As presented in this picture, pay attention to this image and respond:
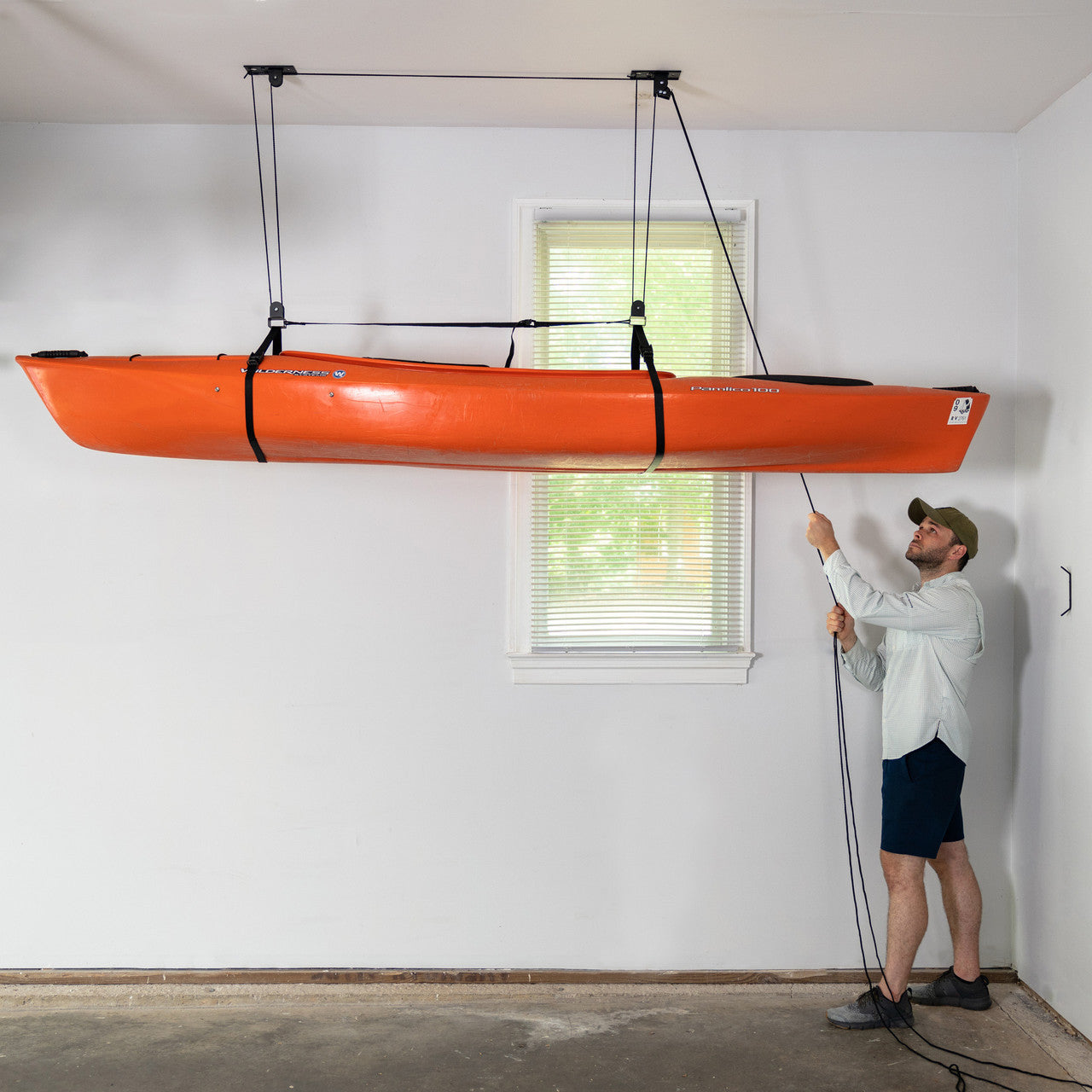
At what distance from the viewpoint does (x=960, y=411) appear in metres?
2.37

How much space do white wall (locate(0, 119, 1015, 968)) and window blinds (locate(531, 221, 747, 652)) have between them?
12 cm

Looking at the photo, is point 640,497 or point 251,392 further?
point 640,497

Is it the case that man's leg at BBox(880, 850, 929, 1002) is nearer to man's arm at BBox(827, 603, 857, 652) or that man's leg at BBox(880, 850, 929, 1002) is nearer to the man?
the man

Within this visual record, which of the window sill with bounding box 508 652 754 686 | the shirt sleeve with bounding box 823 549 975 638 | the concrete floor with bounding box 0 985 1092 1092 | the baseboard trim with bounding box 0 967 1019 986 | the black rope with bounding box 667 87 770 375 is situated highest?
the black rope with bounding box 667 87 770 375

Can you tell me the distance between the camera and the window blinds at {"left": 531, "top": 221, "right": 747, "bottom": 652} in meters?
2.72

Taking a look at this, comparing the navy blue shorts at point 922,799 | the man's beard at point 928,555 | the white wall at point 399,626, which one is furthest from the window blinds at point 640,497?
the navy blue shorts at point 922,799

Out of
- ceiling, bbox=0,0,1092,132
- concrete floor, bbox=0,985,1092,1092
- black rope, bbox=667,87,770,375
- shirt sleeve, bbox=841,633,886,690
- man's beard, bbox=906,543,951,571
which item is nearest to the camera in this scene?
ceiling, bbox=0,0,1092,132

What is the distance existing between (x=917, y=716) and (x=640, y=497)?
3.28ft

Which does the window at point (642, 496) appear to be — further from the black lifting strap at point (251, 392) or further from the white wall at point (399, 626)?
the black lifting strap at point (251, 392)

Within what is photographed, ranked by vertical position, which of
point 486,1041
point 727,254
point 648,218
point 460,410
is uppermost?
point 648,218

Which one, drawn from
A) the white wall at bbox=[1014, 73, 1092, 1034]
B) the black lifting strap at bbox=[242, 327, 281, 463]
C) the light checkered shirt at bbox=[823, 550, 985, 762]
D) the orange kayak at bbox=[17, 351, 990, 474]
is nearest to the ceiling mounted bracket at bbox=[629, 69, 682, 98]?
the orange kayak at bbox=[17, 351, 990, 474]

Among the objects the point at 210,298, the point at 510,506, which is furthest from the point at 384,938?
the point at 210,298

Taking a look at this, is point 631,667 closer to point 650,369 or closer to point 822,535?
point 822,535

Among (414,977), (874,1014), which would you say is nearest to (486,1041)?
(414,977)
